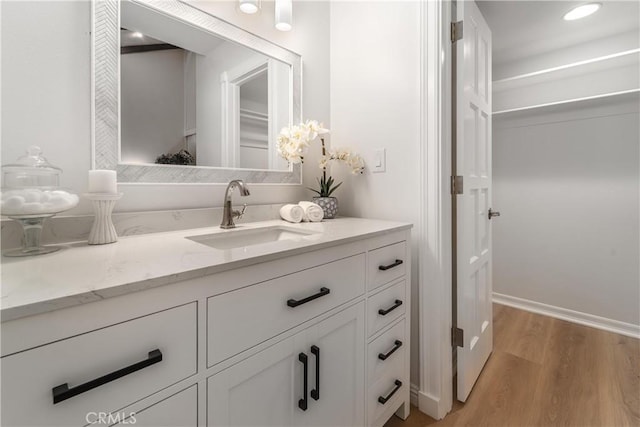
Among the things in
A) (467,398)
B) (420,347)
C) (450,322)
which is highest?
(450,322)

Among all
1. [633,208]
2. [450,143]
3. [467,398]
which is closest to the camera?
[450,143]

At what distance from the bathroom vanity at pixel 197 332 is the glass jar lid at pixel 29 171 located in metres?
0.20

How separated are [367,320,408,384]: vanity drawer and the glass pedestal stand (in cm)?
105

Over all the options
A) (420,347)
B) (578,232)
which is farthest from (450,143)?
(578,232)

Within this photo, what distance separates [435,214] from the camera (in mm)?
1329

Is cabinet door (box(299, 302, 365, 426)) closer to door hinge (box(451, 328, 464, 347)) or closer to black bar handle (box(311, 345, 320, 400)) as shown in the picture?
black bar handle (box(311, 345, 320, 400))

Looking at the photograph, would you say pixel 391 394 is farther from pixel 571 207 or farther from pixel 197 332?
pixel 571 207

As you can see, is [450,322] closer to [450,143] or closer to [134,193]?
[450,143]

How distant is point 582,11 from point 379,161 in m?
1.77

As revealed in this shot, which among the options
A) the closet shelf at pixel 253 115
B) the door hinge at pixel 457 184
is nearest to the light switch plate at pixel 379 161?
the door hinge at pixel 457 184

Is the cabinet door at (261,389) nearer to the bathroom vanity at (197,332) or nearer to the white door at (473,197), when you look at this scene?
the bathroom vanity at (197,332)

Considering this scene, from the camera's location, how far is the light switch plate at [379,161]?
1.51 meters

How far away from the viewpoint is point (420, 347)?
140cm

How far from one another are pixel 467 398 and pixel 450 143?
1.30m
